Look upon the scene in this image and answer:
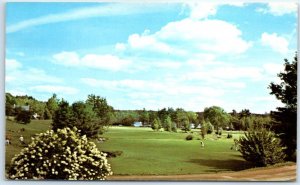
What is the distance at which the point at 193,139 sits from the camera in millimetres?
4383

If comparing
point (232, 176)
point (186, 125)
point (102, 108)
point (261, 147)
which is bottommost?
point (232, 176)

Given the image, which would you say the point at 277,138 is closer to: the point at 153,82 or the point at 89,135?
the point at 153,82

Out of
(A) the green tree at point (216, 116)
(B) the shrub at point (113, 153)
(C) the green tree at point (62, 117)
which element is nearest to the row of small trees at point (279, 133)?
(A) the green tree at point (216, 116)

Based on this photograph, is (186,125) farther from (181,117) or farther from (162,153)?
(162,153)

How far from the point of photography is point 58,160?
14.1 feet

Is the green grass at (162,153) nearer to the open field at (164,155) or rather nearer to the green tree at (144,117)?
the open field at (164,155)

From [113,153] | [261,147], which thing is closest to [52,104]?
[113,153]

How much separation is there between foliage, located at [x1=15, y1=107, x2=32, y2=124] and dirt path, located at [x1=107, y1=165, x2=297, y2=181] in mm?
697

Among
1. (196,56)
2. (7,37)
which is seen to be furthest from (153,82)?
(7,37)

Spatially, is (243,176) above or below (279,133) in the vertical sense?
below

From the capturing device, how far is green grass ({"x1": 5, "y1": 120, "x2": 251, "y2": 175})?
4340mm

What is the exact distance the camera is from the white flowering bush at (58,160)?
4301 millimetres

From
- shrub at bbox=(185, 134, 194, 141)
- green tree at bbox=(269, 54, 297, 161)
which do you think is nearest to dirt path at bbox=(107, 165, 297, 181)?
green tree at bbox=(269, 54, 297, 161)

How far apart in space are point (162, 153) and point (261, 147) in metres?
0.69
